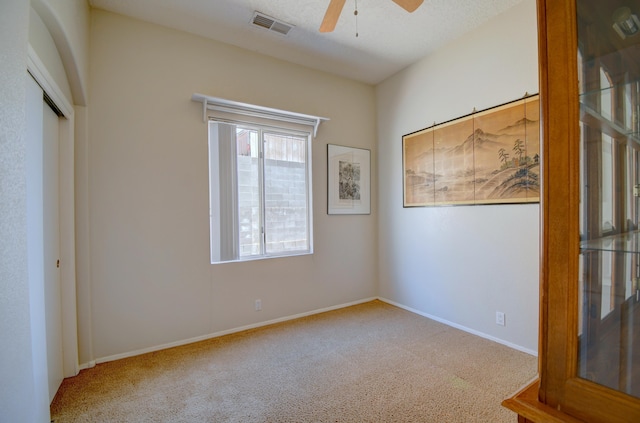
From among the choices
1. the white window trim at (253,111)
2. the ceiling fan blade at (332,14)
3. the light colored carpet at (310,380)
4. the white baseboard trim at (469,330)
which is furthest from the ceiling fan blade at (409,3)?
the white baseboard trim at (469,330)

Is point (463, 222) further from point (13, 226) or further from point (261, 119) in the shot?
point (13, 226)

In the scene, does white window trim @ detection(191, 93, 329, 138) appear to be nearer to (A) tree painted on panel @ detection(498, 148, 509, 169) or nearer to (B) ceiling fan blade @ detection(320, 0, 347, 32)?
(B) ceiling fan blade @ detection(320, 0, 347, 32)

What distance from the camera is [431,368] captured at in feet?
7.71

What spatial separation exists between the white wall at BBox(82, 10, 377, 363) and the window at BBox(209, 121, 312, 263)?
149mm

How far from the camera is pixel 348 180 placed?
12.9 ft

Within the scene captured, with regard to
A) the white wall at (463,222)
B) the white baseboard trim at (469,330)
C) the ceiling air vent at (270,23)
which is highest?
the ceiling air vent at (270,23)

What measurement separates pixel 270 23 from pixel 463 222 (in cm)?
282

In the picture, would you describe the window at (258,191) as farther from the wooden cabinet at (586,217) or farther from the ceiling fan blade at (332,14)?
the wooden cabinet at (586,217)

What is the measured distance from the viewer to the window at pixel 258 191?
122 inches

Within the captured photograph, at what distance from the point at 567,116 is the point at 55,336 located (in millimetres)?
3080

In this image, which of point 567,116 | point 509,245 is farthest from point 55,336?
point 509,245

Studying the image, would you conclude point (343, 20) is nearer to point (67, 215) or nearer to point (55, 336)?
point (67, 215)

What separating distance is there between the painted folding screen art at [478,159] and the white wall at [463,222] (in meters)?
0.11

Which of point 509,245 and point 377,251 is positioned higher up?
point 509,245
